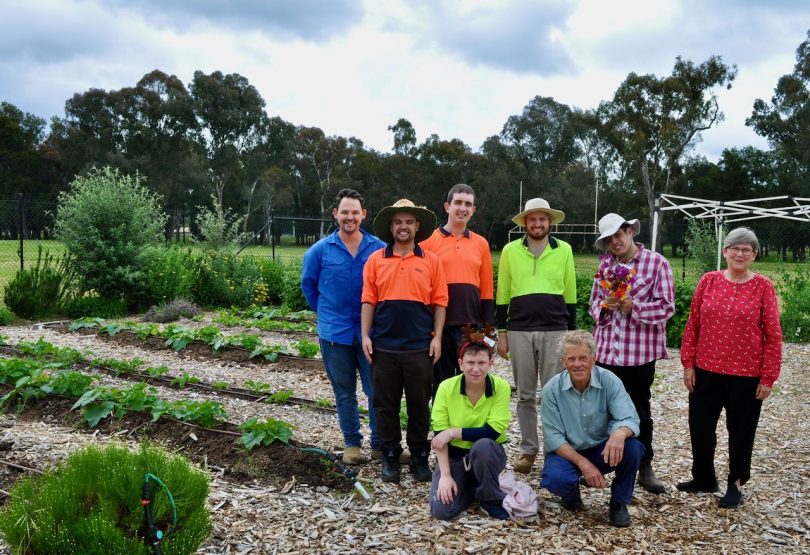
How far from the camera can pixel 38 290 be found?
37.3ft

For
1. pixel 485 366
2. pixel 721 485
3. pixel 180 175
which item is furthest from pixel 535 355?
pixel 180 175

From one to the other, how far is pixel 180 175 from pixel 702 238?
3420cm

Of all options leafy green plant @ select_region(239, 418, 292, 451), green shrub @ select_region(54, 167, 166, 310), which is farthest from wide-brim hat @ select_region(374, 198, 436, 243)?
green shrub @ select_region(54, 167, 166, 310)

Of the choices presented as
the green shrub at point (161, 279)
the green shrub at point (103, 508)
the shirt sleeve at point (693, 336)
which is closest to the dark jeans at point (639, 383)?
the shirt sleeve at point (693, 336)

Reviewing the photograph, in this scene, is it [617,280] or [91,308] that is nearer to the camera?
[617,280]

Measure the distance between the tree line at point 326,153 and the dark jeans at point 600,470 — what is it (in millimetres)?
36325

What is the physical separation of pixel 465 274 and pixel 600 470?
1.38 meters

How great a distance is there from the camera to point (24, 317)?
1131cm

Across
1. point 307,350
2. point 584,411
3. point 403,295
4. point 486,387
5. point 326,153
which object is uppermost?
point 326,153

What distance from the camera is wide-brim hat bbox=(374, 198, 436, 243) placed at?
12.8ft

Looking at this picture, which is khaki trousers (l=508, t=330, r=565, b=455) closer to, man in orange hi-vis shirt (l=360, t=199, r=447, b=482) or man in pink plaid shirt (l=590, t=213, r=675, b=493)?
man in pink plaid shirt (l=590, t=213, r=675, b=493)

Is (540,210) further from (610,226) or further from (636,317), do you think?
(636,317)

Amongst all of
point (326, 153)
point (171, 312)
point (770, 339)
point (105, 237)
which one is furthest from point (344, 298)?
point (326, 153)

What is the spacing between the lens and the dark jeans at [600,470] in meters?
3.41
